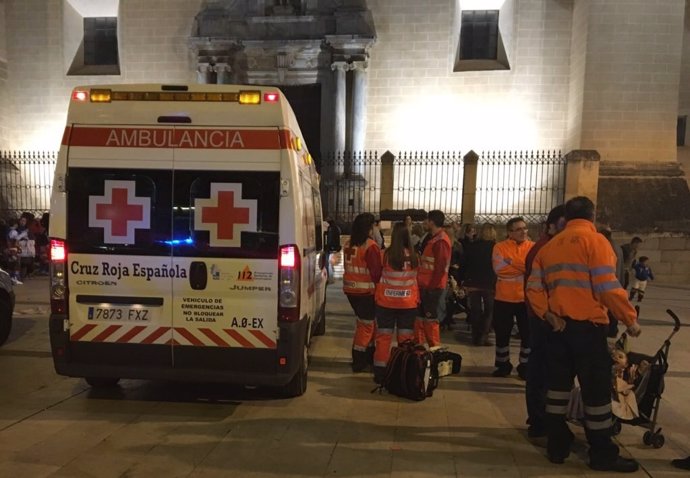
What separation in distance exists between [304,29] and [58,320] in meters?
14.8

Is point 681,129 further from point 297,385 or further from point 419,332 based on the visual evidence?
point 297,385

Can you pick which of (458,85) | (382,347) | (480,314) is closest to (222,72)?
(458,85)

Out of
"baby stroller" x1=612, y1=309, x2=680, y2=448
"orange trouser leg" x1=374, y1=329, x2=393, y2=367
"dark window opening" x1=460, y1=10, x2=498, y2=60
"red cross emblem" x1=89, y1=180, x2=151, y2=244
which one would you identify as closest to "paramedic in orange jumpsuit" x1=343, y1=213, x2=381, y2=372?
"orange trouser leg" x1=374, y1=329, x2=393, y2=367

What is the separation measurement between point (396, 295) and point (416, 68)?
13810 mm

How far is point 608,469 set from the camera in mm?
3621

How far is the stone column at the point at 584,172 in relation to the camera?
1484 cm

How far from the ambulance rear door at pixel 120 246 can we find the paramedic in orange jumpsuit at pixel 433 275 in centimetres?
292

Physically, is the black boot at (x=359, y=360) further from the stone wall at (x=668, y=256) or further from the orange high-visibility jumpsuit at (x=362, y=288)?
the stone wall at (x=668, y=256)

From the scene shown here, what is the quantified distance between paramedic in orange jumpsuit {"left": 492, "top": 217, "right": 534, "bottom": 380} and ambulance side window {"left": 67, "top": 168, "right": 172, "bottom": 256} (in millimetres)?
3481

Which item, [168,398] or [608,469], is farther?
[168,398]

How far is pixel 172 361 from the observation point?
170 inches

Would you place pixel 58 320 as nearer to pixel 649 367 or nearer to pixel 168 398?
pixel 168 398

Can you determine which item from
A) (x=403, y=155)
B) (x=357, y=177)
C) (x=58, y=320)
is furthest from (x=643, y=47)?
(x=58, y=320)

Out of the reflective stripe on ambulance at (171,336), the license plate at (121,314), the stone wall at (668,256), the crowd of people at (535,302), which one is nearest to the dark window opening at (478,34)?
the stone wall at (668,256)
